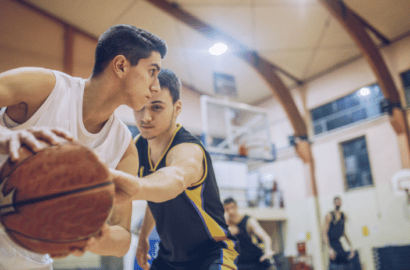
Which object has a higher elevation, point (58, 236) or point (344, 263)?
point (58, 236)

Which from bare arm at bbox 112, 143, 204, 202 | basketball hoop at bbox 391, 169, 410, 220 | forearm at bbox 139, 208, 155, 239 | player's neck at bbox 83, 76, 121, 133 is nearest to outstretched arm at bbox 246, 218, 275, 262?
forearm at bbox 139, 208, 155, 239

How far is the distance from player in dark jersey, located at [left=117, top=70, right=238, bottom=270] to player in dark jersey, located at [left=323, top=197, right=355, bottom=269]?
226 inches

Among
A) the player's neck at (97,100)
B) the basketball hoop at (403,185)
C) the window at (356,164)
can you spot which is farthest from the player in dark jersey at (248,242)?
the window at (356,164)

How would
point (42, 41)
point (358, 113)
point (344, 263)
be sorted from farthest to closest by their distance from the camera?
point (358, 113) → point (42, 41) → point (344, 263)

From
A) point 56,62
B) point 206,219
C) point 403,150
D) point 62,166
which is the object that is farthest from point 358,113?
point 62,166

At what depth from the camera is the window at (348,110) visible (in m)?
10.8

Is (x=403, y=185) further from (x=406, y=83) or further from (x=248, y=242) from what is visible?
(x=248, y=242)

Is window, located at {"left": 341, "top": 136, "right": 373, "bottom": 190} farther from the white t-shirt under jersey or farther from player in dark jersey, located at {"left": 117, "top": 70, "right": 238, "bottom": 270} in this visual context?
the white t-shirt under jersey

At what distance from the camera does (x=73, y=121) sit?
160cm

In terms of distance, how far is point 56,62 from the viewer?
28.4ft

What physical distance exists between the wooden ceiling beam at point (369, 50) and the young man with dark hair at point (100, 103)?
29.2 ft

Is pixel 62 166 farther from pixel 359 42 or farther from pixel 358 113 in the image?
pixel 358 113

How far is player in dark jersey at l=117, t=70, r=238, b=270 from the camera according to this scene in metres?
1.89

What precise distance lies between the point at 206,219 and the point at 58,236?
3.33ft
